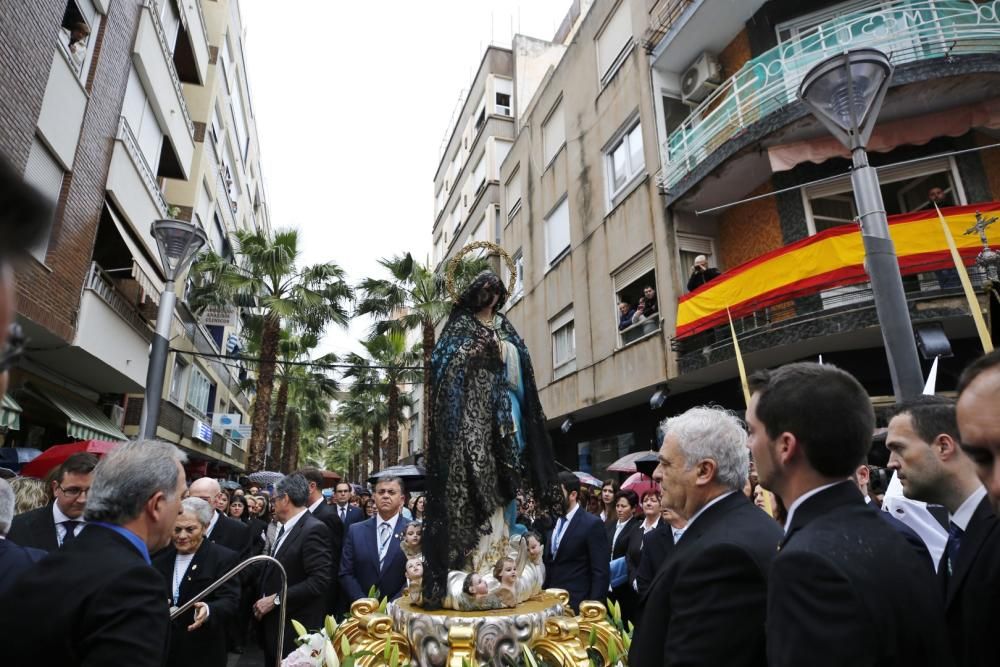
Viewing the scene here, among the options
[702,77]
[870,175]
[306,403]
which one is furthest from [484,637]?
[306,403]

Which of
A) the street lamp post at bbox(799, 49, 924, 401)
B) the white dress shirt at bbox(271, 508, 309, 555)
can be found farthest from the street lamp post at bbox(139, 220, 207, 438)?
the street lamp post at bbox(799, 49, 924, 401)

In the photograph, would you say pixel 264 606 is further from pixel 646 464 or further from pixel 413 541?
pixel 646 464

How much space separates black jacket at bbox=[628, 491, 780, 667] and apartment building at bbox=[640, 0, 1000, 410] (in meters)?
8.41

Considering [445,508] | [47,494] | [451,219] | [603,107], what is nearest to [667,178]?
[603,107]

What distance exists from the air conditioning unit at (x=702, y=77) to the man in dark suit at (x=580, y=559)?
38.8ft

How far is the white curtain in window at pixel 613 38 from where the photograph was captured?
16719 mm

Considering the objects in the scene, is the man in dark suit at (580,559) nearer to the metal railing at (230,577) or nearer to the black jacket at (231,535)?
the metal railing at (230,577)

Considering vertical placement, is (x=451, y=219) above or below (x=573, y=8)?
below

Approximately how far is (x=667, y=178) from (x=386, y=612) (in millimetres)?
11992

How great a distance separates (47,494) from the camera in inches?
199

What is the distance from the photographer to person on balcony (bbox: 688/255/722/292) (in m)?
12.8

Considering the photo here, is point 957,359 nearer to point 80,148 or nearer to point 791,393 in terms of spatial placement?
point 791,393

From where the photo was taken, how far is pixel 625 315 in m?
15.2

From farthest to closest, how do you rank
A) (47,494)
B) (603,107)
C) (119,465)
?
(603,107) → (47,494) → (119,465)
